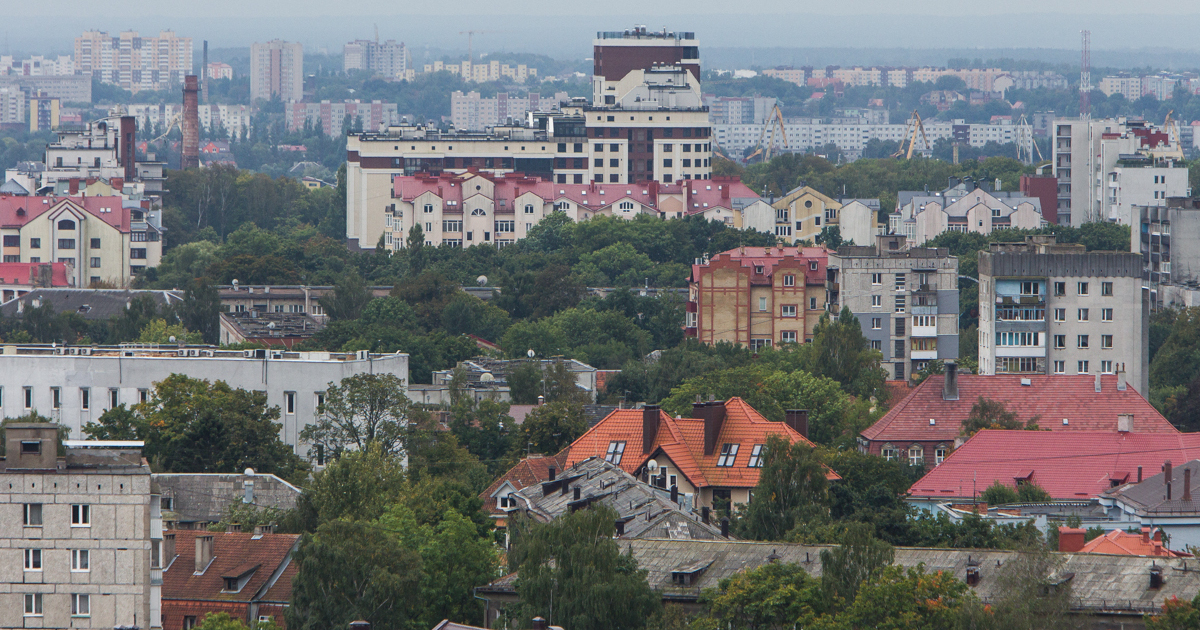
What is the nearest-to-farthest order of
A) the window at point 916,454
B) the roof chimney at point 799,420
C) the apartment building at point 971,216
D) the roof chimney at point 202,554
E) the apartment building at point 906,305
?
the roof chimney at point 202,554 < the roof chimney at point 799,420 < the window at point 916,454 < the apartment building at point 906,305 < the apartment building at point 971,216

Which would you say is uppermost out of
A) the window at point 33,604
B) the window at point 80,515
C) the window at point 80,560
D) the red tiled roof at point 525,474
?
the window at point 80,515

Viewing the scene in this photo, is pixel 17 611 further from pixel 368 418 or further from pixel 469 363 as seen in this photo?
pixel 469 363

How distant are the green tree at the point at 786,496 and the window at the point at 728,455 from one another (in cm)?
991

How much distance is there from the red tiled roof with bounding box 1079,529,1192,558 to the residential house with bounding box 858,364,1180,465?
66.6 ft

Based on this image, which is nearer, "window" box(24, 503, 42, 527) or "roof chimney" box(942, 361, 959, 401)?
"window" box(24, 503, 42, 527)

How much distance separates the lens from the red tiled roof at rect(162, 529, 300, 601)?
45875 mm

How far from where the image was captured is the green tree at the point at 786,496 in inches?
2084

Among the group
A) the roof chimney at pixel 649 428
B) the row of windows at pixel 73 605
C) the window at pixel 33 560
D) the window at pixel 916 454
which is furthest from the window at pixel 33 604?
the window at pixel 916 454

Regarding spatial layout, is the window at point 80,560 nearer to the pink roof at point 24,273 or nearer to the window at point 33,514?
the window at point 33,514

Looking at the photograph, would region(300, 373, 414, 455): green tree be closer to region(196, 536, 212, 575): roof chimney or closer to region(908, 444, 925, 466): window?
region(908, 444, 925, 466): window

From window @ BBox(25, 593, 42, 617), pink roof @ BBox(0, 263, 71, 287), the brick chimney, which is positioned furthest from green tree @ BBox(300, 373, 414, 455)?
pink roof @ BBox(0, 263, 71, 287)

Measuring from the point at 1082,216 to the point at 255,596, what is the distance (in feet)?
405

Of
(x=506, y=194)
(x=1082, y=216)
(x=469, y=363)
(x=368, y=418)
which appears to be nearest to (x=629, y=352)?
(x=469, y=363)

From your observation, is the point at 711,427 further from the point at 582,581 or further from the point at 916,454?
the point at 582,581
